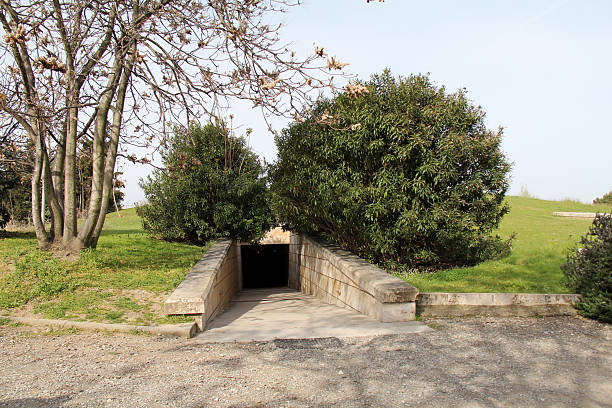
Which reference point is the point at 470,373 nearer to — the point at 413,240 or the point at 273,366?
the point at 273,366

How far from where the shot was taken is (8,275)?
7.43m

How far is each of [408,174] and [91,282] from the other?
5.77 m

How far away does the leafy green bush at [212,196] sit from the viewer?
41.0 ft

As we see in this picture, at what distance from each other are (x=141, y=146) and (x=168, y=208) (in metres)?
4.84

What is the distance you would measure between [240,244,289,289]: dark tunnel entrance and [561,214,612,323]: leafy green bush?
1255cm

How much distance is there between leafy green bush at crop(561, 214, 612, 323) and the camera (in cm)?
571

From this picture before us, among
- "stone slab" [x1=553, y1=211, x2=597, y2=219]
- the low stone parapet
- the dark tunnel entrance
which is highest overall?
"stone slab" [x1=553, y1=211, x2=597, y2=219]

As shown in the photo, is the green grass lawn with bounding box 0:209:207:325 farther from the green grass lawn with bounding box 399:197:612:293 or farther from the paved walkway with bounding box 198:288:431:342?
the green grass lawn with bounding box 399:197:612:293

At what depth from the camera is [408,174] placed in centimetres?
817

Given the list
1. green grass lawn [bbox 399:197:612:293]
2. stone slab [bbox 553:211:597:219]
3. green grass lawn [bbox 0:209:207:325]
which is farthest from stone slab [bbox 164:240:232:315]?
stone slab [bbox 553:211:597:219]

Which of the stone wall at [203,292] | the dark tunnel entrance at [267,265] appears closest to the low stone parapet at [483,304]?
the stone wall at [203,292]

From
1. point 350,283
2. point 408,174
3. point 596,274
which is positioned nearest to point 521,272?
point 596,274

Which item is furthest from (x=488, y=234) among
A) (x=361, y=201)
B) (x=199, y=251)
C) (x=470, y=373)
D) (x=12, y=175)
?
(x=12, y=175)

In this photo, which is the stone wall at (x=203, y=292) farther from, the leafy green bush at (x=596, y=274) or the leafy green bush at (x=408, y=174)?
the leafy green bush at (x=596, y=274)
